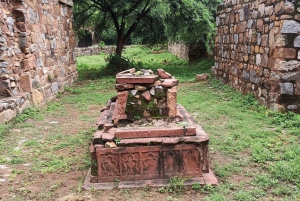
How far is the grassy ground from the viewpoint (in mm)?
3168

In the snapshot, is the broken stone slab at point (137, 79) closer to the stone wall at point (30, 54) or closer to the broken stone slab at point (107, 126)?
the broken stone slab at point (107, 126)

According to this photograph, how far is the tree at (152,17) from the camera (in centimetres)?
1145

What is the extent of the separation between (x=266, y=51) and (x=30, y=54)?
4.81 meters

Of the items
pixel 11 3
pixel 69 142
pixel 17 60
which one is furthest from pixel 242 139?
pixel 11 3

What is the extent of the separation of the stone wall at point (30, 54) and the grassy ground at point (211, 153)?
0.38 meters

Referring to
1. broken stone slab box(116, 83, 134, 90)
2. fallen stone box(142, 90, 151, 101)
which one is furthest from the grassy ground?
broken stone slab box(116, 83, 134, 90)

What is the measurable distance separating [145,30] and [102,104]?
7635 mm

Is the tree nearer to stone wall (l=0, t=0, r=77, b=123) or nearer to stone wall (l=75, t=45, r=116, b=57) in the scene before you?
stone wall (l=0, t=0, r=77, b=123)

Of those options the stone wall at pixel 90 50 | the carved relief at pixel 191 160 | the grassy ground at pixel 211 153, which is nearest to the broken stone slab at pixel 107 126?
the grassy ground at pixel 211 153

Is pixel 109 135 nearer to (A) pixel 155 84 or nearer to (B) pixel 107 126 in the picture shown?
(B) pixel 107 126

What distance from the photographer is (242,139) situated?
456cm

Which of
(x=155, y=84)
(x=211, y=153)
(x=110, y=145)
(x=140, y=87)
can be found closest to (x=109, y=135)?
(x=110, y=145)

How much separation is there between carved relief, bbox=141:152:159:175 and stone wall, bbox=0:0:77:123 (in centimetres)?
296

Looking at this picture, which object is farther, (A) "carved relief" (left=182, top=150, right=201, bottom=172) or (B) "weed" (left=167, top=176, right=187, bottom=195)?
(A) "carved relief" (left=182, top=150, right=201, bottom=172)
